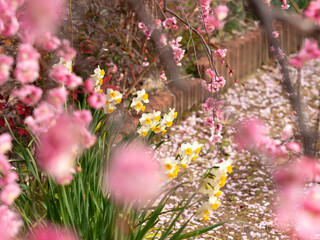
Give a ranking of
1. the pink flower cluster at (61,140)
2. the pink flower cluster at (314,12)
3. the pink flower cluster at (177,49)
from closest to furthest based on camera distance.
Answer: the pink flower cluster at (61,140) → the pink flower cluster at (314,12) → the pink flower cluster at (177,49)

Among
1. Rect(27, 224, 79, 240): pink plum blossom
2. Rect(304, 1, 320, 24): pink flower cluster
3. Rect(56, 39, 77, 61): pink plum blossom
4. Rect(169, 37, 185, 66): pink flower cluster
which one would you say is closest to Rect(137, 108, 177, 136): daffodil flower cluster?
Rect(56, 39, 77, 61): pink plum blossom

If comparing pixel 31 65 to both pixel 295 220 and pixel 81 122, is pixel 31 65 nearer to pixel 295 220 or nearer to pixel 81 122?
pixel 81 122

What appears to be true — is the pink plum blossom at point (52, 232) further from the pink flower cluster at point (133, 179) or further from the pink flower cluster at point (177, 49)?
the pink flower cluster at point (177, 49)

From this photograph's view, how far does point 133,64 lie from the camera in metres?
3.12

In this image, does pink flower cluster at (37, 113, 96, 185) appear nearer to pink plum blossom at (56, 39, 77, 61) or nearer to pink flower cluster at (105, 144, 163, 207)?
pink flower cluster at (105, 144, 163, 207)

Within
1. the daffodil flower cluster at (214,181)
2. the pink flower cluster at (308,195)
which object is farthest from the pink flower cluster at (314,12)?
the daffodil flower cluster at (214,181)

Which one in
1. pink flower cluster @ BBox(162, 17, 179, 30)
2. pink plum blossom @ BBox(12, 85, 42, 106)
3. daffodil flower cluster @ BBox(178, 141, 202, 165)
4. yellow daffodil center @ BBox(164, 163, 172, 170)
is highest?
pink flower cluster @ BBox(162, 17, 179, 30)

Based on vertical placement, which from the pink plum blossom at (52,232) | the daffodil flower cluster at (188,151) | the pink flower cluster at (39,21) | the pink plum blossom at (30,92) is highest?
the pink flower cluster at (39,21)

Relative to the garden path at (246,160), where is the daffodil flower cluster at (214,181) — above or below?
above

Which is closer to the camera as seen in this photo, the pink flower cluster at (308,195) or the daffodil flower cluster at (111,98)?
the pink flower cluster at (308,195)

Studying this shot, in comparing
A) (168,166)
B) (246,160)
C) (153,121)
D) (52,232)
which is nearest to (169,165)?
(168,166)

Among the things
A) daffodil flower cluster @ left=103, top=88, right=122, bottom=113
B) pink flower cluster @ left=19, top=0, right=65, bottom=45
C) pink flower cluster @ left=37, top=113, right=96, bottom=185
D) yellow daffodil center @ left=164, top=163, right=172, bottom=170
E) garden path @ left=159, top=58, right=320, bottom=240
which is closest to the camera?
pink flower cluster @ left=37, top=113, right=96, bottom=185

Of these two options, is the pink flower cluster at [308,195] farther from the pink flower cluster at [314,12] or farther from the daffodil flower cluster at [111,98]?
the daffodil flower cluster at [111,98]

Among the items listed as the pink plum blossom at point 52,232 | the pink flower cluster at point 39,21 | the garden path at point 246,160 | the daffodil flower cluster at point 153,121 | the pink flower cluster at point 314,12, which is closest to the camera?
the pink flower cluster at point 39,21
